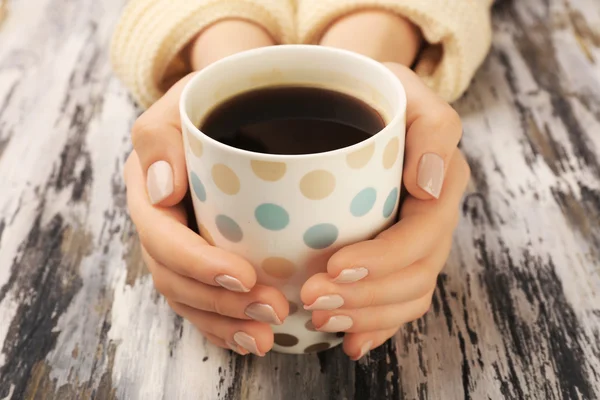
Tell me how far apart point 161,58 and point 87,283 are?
0.96 ft

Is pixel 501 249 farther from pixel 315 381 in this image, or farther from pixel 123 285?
pixel 123 285

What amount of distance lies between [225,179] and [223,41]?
347 millimetres

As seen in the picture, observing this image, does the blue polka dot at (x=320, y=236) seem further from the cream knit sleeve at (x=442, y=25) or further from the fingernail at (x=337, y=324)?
the cream knit sleeve at (x=442, y=25)

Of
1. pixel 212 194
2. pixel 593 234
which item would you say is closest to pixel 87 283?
pixel 212 194

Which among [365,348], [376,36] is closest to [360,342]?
[365,348]

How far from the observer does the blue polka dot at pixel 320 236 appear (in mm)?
364

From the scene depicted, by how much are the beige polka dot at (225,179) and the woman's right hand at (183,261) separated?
6 cm

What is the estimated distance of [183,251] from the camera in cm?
41

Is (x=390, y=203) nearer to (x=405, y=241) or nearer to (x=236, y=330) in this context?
(x=405, y=241)

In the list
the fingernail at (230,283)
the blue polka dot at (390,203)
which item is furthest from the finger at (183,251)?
the blue polka dot at (390,203)

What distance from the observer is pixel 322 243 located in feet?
1.23

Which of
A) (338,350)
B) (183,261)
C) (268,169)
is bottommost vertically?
(338,350)

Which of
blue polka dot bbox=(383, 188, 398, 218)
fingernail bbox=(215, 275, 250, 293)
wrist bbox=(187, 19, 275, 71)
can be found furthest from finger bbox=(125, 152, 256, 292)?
wrist bbox=(187, 19, 275, 71)

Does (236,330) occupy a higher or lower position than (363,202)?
lower
